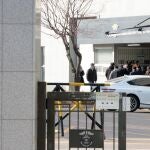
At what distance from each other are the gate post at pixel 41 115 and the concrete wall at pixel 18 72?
277mm

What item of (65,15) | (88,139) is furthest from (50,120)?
(65,15)

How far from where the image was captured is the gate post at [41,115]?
304 inches

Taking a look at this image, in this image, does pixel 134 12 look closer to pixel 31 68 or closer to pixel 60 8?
pixel 60 8

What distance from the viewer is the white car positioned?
23656mm

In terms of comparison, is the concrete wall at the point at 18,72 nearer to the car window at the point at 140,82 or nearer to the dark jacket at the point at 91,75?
the car window at the point at 140,82

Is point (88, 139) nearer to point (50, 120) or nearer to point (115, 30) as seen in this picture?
point (50, 120)

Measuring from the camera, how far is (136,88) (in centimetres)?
2388

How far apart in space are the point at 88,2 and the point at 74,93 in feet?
86.5

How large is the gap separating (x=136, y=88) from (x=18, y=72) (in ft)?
55.2

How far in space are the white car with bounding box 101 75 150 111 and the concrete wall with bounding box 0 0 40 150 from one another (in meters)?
16.2

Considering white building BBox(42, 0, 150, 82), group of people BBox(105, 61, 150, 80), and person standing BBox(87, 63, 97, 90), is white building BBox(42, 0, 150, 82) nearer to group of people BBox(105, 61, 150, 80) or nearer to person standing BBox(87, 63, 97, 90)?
group of people BBox(105, 61, 150, 80)

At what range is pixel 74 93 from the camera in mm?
7945

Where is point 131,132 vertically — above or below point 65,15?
below

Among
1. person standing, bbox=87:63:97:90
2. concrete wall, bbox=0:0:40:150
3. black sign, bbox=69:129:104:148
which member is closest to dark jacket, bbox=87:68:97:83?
person standing, bbox=87:63:97:90
